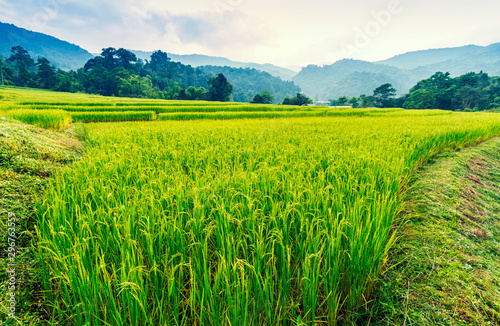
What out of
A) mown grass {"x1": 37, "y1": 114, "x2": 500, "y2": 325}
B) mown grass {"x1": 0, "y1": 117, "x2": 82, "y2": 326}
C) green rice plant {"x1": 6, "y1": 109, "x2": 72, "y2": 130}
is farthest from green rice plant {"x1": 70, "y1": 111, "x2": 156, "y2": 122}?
mown grass {"x1": 37, "y1": 114, "x2": 500, "y2": 325}

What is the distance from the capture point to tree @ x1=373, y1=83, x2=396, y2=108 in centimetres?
6209

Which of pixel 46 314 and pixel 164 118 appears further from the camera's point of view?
pixel 164 118

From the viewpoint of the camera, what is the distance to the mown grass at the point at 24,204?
1278mm

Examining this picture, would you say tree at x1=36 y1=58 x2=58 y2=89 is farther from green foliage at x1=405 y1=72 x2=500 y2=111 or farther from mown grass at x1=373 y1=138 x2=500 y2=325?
green foliage at x1=405 y1=72 x2=500 y2=111

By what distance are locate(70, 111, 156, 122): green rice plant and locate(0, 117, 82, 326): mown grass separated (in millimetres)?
11881

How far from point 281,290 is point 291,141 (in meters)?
4.00

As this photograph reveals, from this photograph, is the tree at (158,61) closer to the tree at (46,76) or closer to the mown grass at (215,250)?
the tree at (46,76)

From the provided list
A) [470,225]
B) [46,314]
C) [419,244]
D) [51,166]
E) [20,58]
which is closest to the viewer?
[46,314]

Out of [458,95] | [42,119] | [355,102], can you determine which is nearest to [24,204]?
[42,119]

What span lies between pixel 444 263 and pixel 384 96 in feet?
248

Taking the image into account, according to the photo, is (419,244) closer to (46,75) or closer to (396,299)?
(396,299)

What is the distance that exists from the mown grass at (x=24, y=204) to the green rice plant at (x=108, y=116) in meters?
11.9

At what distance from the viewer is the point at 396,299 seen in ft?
4.91

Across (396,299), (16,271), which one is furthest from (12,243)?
(396,299)
